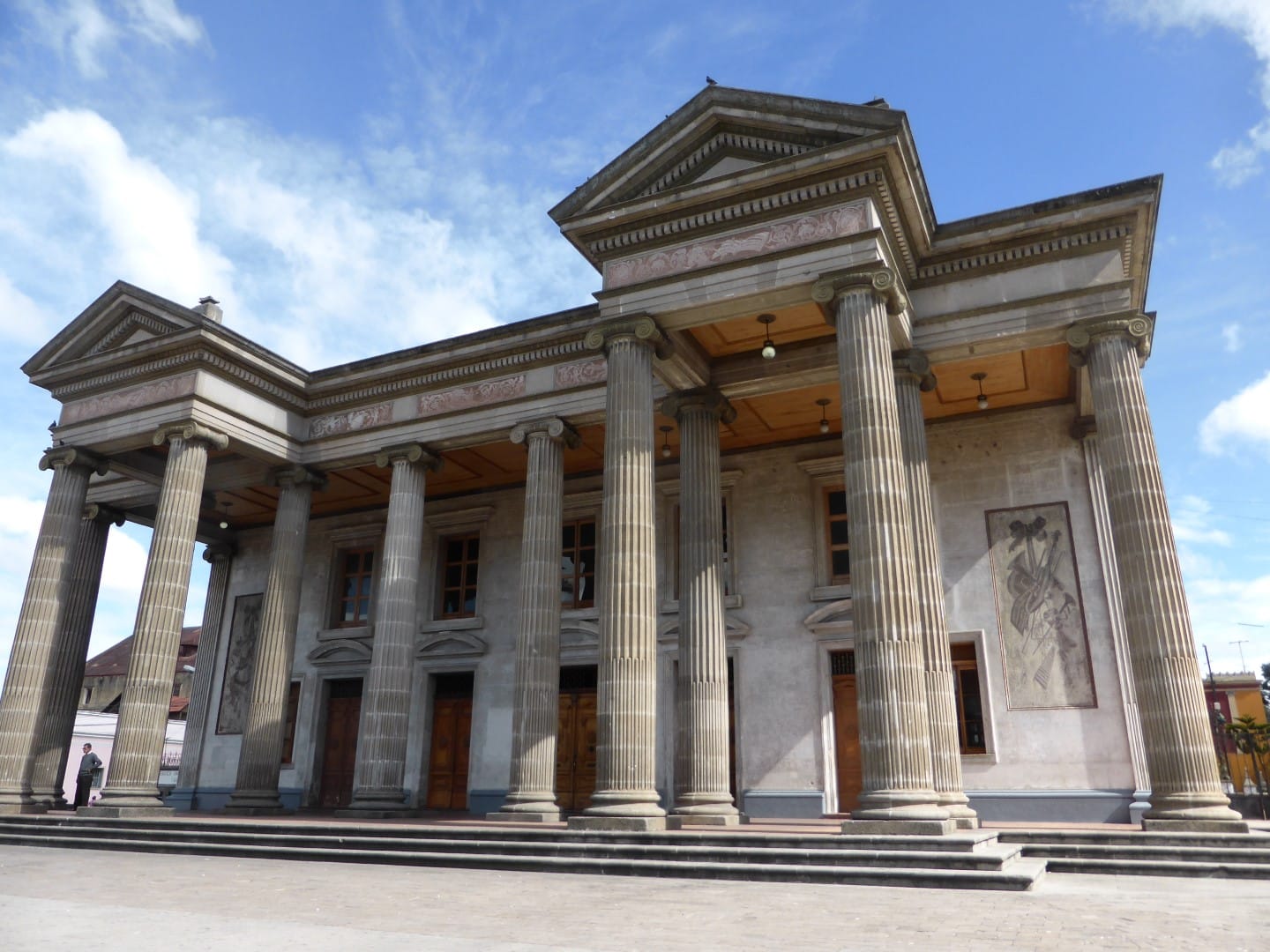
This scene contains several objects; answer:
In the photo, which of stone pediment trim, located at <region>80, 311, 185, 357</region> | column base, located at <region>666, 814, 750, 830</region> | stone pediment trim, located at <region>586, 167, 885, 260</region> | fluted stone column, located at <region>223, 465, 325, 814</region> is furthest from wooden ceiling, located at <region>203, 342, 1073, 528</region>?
column base, located at <region>666, 814, 750, 830</region>

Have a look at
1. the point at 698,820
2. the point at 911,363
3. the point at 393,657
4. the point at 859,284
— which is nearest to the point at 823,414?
the point at 911,363

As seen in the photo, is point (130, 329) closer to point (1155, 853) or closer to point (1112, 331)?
point (1112, 331)

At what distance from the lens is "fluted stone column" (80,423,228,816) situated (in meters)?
16.1

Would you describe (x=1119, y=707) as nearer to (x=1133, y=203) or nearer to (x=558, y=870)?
(x=1133, y=203)

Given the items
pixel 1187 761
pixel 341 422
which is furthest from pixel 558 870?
pixel 341 422

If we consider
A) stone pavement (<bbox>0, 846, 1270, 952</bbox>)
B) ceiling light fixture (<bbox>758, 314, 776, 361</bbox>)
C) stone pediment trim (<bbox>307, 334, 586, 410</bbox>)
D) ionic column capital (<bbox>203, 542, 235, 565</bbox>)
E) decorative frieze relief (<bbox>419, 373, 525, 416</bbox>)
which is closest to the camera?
stone pavement (<bbox>0, 846, 1270, 952</bbox>)

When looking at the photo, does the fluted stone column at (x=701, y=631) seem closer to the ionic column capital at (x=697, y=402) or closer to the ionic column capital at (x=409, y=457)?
the ionic column capital at (x=697, y=402)

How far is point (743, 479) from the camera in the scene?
19.0m

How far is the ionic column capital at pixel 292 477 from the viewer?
63.8 feet

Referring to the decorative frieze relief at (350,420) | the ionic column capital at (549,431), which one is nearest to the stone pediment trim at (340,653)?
the decorative frieze relief at (350,420)

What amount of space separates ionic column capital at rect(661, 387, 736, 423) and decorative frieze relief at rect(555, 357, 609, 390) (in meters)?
1.58

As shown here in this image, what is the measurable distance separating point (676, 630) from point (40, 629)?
12781mm

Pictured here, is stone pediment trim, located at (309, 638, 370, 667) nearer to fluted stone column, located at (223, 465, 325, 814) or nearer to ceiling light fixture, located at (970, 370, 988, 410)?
fluted stone column, located at (223, 465, 325, 814)

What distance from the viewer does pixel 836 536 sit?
18.2 metres
